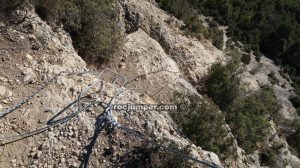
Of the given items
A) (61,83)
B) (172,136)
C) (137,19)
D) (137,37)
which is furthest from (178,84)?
(61,83)

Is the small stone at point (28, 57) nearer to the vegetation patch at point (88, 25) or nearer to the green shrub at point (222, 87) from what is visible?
the vegetation patch at point (88, 25)

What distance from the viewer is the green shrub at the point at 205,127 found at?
31.8ft

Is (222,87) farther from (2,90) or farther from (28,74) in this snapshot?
(2,90)

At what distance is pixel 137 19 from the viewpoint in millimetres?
14445

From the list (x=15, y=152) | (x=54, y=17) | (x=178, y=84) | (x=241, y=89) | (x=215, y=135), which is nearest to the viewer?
(x=15, y=152)

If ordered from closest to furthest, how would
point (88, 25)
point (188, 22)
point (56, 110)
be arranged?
point (56, 110), point (88, 25), point (188, 22)

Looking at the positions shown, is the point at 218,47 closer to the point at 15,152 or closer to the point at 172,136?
the point at 172,136

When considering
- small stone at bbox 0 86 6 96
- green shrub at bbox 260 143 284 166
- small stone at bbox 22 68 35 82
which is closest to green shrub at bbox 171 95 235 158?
small stone at bbox 22 68 35 82

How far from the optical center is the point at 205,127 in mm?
9891

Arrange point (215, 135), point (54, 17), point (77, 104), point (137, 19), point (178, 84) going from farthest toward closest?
1. point (137, 19)
2. point (178, 84)
3. point (215, 135)
4. point (54, 17)
5. point (77, 104)

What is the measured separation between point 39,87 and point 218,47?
1512 centimetres

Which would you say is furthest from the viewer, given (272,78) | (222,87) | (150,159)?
(272,78)

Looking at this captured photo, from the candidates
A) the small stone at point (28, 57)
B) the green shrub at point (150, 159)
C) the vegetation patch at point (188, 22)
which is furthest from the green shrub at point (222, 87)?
the small stone at point (28, 57)

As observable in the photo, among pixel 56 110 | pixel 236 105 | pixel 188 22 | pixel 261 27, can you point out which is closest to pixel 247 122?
pixel 236 105
